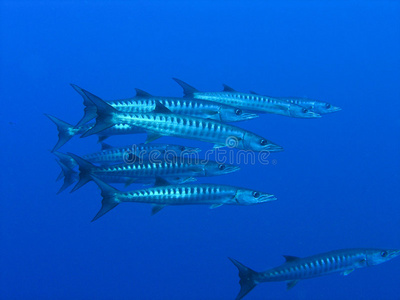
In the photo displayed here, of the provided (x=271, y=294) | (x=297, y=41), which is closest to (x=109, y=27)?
(x=297, y=41)

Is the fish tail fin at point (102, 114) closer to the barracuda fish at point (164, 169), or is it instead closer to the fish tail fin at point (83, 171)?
the fish tail fin at point (83, 171)

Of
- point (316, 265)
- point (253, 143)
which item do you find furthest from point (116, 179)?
point (316, 265)

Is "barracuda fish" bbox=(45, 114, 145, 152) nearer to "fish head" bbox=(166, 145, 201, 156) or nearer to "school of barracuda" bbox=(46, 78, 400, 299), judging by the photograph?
"school of barracuda" bbox=(46, 78, 400, 299)

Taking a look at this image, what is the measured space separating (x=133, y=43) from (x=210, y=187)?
1641 inches

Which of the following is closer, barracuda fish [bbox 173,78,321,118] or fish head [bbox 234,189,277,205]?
fish head [bbox 234,189,277,205]

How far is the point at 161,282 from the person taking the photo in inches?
589

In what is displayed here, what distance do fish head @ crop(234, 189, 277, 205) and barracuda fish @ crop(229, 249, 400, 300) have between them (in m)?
1.11

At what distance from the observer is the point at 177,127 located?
5.43m

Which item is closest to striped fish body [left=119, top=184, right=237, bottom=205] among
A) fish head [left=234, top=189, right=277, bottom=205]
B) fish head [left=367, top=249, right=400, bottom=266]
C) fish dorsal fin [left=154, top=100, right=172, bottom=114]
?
fish head [left=234, top=189, right=277, bottom=205]

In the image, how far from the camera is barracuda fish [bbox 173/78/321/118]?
23.4ft

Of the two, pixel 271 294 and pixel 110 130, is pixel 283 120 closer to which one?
pixel 271 294

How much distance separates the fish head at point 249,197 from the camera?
19.5 ft

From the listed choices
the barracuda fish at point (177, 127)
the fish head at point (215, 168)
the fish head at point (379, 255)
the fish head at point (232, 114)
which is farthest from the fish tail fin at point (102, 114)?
the fish head at point (379, 255)

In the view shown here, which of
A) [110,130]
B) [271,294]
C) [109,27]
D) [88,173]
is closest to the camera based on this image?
[88,173]
